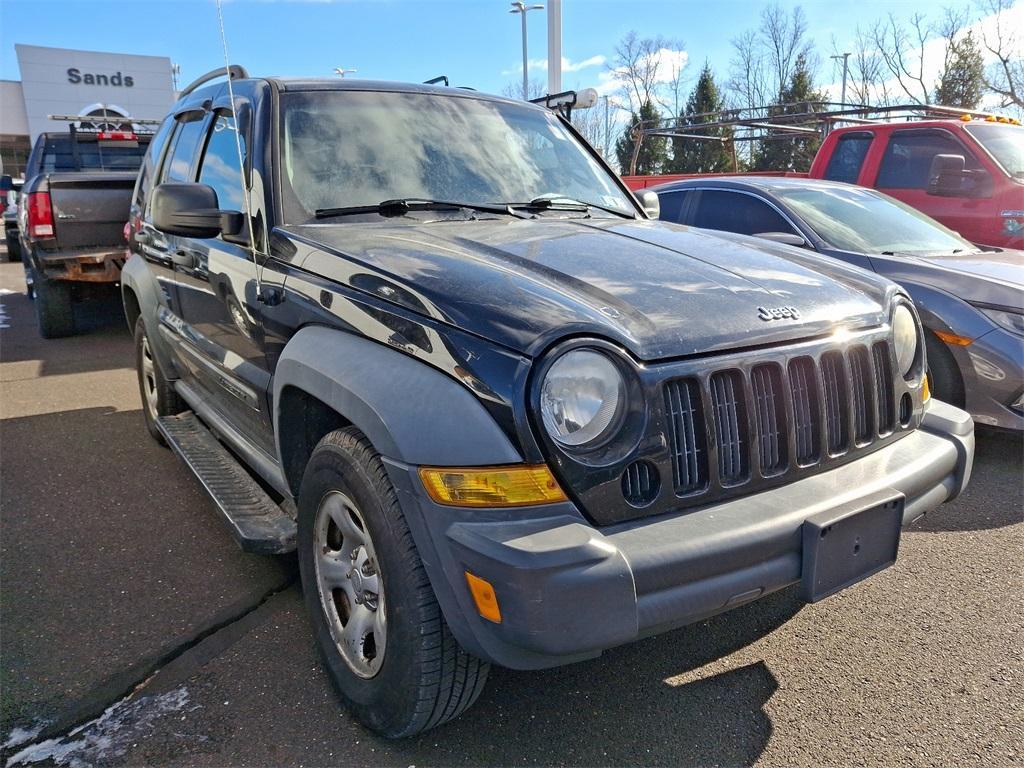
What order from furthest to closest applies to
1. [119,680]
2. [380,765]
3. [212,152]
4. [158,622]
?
[212,152] → [158,622] → [119,680] → [380,765]

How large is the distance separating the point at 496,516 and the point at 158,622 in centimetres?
172

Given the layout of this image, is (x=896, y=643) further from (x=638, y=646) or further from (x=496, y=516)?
(x=496, y=516)

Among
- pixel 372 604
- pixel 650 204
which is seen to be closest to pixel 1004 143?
pixel 650 204

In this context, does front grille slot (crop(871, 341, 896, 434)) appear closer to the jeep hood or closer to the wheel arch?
the jeep hood

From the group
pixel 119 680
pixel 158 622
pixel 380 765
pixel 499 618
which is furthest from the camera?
pixel 158 622

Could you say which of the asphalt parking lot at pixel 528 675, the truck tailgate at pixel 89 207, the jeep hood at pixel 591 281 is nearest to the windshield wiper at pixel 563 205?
the jeep hood at pixel 591 281

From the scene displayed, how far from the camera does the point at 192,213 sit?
9.37 feet

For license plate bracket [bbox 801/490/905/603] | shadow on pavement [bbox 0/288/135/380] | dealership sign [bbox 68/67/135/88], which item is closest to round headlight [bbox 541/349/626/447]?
license plate bracket [bbox 801/490/905/603]

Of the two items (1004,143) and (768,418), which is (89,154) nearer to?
(1004,143)

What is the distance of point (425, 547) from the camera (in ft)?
6.19

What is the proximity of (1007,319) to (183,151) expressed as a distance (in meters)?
4.39

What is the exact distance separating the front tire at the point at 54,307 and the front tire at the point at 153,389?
3.86 meters

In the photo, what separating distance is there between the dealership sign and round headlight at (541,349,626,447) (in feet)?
145

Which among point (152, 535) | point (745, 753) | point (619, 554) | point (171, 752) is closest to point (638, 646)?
point (745, 753)
